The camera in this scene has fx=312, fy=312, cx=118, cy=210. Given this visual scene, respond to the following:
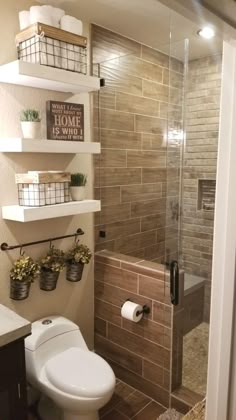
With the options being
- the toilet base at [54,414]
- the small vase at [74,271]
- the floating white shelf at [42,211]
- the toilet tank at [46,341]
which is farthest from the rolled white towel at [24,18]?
the toilet base at [54,414]

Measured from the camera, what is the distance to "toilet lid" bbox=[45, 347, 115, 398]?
1.65 metres

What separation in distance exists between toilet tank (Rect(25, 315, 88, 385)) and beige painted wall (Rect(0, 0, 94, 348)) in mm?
→ 156

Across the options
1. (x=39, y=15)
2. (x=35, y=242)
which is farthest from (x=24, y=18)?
(x=35, y=242)

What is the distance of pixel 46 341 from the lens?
1907mm

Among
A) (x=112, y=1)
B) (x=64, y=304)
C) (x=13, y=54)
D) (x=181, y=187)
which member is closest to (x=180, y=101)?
(x=181, y=187)

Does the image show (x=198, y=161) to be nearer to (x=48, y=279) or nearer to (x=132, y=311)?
(x=132, y=311)

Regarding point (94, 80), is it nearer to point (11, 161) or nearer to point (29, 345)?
point (11, 161)

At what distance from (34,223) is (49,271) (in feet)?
1.08

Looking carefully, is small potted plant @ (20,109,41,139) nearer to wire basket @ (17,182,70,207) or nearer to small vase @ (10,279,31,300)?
wire basket @ (17,182,70,207)

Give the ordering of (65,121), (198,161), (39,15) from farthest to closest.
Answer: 1. (198,161)
2. (65,121)
3. (39,15)

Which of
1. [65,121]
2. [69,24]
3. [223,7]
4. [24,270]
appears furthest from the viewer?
[65,121]

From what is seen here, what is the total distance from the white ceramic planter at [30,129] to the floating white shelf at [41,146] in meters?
0.06

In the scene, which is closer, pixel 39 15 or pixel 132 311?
pixel 39 15

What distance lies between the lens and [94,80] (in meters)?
1.94
